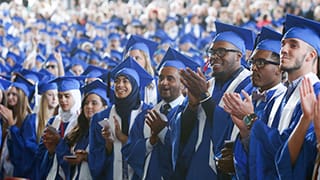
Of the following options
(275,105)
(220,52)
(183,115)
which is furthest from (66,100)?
(275,105)

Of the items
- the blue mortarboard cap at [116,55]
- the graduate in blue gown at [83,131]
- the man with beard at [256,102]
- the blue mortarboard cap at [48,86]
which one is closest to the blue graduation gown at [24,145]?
the blue mortarboard cap at [48,86]

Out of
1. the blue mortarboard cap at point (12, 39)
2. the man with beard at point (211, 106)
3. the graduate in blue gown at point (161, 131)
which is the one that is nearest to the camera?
the man with beard at point (211, 106)

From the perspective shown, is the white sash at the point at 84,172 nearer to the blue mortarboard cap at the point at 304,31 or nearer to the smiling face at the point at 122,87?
the smiling face at the point at 122,87

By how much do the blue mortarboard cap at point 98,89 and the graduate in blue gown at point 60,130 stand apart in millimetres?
394

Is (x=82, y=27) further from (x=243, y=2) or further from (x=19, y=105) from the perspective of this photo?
(x=19, y=105)

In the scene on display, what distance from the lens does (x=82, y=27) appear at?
23.9 meters

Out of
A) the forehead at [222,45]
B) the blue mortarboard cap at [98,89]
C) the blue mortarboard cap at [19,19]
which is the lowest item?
the blue mortarboard cap at [98,89]

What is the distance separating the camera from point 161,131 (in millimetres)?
6906

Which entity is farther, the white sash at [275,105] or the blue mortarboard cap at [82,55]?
the blue mortarboard cap at [82,55]

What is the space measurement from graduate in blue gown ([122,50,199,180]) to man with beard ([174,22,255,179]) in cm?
21

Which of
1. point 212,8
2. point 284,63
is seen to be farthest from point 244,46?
point 212,8

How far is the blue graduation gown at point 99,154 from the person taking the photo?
7445mm

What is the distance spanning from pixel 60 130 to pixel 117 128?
3.40 feet

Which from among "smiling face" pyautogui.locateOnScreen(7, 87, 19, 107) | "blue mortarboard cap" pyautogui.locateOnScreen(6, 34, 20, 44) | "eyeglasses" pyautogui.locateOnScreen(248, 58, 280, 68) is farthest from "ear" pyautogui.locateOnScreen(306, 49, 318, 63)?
"blue mortarboard cap" pyautogui.locateOnScreen(6, 34, 20, 44)
